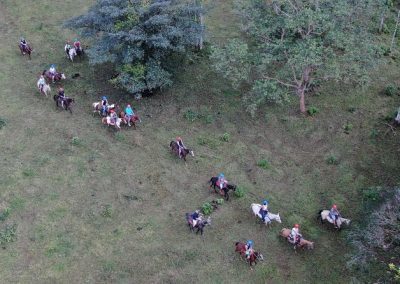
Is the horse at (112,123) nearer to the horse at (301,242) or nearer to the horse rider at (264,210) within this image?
the horse rider at (264,210)

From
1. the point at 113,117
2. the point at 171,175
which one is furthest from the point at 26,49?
the point at 171,175

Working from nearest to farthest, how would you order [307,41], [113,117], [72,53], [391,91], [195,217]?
[195,217] < [307,41] < [113,117] < [391,91] < [72,53]

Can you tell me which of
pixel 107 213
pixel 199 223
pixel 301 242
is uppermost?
pixel 199 223

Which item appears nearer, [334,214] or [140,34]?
[334,214]

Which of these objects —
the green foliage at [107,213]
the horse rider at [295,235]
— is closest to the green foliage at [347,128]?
the horse rider at [295,235]

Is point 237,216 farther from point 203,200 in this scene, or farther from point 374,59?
point 374,59

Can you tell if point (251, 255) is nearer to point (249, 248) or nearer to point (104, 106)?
point (249, 248)

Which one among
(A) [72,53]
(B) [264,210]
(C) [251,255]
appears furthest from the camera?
(A) [72,53]
